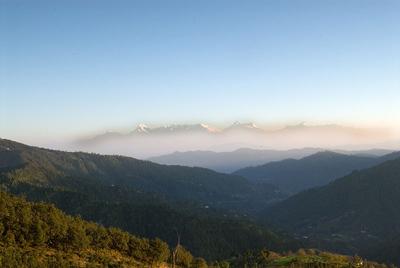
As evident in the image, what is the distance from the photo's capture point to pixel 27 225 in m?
103

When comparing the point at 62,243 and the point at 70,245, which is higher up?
the point at 62,243

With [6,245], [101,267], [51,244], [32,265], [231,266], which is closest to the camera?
[32,265]

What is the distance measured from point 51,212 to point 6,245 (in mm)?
26142

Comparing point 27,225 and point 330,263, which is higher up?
point 27,225

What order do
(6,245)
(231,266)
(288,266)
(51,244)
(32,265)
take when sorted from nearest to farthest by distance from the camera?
(32,265) → (6,245) → (51,244) → (288,266) → (231,266)

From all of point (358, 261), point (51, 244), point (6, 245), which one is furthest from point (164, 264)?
point (358, 261)

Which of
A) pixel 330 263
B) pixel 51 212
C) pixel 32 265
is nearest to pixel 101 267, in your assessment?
pixel 32 265

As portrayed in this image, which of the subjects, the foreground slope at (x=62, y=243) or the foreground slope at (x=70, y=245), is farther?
the foreground slope at (x=70, y=245)

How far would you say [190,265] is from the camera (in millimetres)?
113125

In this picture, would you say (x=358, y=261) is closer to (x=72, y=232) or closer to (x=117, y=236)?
(x=117, y=236)

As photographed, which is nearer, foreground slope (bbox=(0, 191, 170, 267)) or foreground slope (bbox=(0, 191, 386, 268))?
foreground slope (bbox=(0, 191, 170, 267))

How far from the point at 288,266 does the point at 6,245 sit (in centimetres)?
5734

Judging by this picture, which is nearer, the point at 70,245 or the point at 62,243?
the point at 70,245

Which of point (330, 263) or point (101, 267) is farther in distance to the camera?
point (330, 263)
